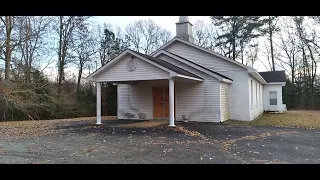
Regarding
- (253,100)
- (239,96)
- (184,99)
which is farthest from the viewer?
(253,100)

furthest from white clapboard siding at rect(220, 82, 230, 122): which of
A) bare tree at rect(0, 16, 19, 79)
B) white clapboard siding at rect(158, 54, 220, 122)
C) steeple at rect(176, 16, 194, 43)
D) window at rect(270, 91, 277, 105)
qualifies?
bare tree at rect(0, 16, 19, 79)

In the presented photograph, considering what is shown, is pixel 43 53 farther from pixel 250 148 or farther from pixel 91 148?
pixel 250 148

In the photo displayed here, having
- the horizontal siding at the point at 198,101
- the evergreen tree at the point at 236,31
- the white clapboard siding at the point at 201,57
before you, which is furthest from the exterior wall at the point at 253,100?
the evergreen tree at the point at 236,31

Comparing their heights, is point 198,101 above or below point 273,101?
above

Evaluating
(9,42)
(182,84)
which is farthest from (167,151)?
(9,42)

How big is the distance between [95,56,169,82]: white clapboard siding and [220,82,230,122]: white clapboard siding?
3.93 metres

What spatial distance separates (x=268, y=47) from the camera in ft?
105

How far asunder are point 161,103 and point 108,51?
15.3 metres

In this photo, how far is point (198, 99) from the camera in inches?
544

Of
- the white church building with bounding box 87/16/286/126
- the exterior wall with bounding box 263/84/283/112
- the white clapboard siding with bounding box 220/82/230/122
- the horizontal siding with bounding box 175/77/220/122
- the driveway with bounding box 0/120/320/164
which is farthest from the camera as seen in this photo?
the exterior wall with bounding box 263/84/283/112

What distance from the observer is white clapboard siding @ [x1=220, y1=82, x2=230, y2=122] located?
13.5 meters

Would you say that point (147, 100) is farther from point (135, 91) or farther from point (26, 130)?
point (26, 130)

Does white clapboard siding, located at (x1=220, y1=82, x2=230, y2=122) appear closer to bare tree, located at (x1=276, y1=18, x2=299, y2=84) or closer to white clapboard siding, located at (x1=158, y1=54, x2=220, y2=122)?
white clapboard siding, located at (x1=158, y1=54, x2=220, y2=122)
